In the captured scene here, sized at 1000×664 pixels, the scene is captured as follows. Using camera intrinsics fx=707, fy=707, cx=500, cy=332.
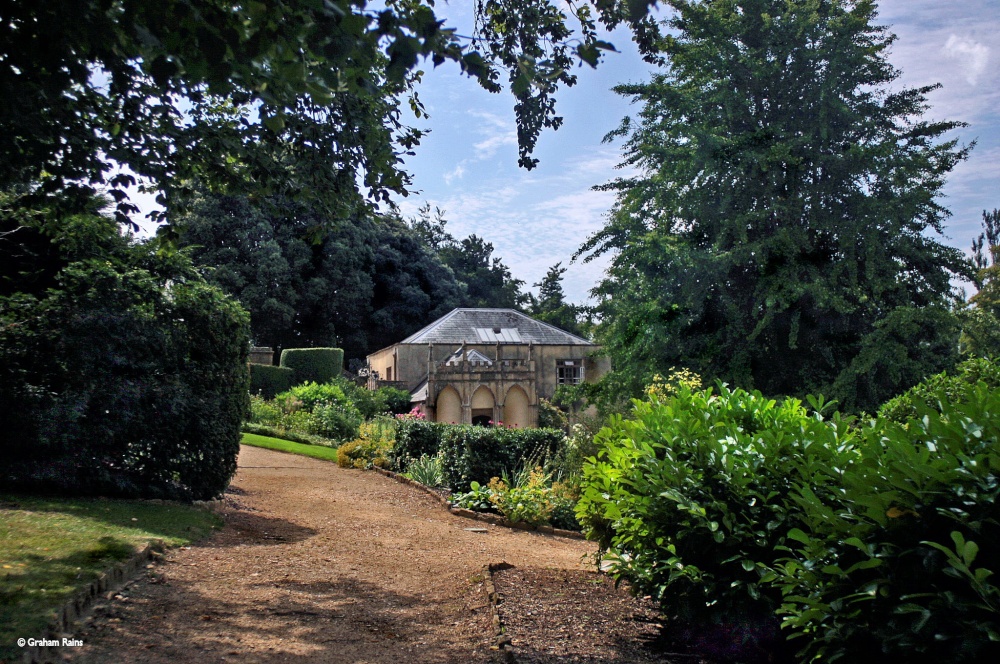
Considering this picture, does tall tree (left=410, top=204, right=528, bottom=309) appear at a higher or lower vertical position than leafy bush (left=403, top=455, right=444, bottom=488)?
higher

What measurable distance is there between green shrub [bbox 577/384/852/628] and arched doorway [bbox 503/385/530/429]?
25.3m

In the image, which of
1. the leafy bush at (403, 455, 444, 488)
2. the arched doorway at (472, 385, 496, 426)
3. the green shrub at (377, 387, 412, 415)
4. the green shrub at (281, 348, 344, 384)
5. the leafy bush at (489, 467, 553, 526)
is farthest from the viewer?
the green shrub at (281, 348, 344, 384)

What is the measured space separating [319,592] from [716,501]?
338 centimetres

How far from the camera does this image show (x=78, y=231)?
8.34 m

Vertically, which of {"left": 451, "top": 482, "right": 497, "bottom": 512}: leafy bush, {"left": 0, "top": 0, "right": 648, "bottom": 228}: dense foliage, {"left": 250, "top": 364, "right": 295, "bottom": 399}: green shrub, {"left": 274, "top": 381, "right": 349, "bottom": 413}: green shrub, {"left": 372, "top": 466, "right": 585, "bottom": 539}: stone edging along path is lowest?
{"left": 372, "top": 466, "right": 585, "bottom": 539}: stone edging along path

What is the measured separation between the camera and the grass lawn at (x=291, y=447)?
1719 cm

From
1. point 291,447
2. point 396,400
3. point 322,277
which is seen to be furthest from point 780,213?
point 322,277

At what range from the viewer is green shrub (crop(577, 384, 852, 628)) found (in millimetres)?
3697

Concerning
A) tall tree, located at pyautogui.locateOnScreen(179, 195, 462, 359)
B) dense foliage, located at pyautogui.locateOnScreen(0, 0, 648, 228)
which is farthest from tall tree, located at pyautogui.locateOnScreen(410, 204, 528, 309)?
dense foliage, located at pyautogui.locateOnScreen(0, 0, 648, 228)

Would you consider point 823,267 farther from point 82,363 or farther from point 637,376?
point 82,363

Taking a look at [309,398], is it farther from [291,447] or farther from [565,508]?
[565,508]

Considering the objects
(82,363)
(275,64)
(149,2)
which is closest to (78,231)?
(82,363)

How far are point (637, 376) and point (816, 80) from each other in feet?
27.7

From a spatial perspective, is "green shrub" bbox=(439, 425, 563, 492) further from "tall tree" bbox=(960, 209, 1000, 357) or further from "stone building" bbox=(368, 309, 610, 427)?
"stone building" bbox=(368, 309, 610, 427)
